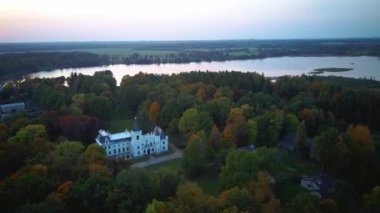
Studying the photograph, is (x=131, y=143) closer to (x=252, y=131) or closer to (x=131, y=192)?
(x=252, y=131)

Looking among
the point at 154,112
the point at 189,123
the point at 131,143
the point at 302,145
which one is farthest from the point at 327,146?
the point at 154,112

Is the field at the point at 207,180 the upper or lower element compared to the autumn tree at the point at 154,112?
lower

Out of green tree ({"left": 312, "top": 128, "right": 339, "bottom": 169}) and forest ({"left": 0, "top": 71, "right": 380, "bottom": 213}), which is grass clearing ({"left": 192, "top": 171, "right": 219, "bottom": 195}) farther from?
green tree ({"left": 312, "top": 128, "right": 339, "bottom": 169})

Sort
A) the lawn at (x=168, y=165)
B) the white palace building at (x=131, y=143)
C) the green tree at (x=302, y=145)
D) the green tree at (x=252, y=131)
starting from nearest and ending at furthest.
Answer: the lawn at (x=168, y=165)
the green tree at (x=302, y=145)
the white palace building at (x=131, y=143)
the green tree at (x=252, y=131)

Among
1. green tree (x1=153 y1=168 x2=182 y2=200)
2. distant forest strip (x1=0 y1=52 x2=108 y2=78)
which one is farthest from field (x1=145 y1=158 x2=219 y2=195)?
distant forest strip (x1=0 y1=52 x2=108 y2=78)

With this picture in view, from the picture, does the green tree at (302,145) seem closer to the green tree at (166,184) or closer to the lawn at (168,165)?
the lawn at (168,165)

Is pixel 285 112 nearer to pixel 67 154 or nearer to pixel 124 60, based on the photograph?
pixel 67 154

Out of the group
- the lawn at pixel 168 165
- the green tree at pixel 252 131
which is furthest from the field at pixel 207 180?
the green tree at pixel 252 131
